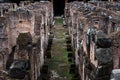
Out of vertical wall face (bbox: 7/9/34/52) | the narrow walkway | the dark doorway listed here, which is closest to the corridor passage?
the narrow walkway

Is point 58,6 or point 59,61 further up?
point 58,6

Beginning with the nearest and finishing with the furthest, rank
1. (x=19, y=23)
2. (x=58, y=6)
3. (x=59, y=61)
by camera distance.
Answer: (x=19, y=23)
(x=59, y=61)
(x=58, y=6)

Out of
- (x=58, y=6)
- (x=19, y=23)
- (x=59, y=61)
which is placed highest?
(x=19, y=23)

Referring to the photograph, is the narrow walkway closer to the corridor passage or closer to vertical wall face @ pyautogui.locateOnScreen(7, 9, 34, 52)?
the corridor passage

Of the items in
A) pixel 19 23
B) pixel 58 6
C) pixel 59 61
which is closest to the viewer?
pixel 19 23

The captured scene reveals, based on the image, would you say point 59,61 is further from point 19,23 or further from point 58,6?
point 58,6

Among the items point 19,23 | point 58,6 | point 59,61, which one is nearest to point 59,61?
point 59,61

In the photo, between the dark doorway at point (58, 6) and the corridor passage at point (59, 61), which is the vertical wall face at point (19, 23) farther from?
the dark doorway at point (58, 6)

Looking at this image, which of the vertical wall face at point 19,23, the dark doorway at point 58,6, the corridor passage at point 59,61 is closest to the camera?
the corridor passage at point 59,61

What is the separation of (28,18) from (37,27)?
1115 mm

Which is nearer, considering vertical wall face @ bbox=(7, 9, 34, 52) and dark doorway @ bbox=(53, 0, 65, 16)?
vertical wall face @ bbox=(7, 9, 34, 52)

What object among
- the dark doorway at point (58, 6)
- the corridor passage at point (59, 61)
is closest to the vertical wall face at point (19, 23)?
the corridor passage at point (59, 61)

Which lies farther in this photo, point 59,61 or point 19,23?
point 59,61

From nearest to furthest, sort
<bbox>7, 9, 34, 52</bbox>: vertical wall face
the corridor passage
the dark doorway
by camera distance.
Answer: the corridor passage → <bbox>7, 9, 34, 52</bbox>: vertical wall face → the dark doorway
